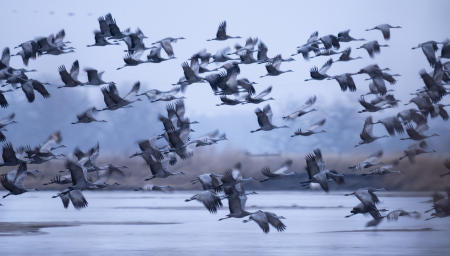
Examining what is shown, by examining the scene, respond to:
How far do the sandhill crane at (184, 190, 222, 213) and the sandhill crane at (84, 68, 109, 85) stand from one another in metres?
4.33

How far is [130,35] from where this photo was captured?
24.4 meters

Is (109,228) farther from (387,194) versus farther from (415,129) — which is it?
(387,194)

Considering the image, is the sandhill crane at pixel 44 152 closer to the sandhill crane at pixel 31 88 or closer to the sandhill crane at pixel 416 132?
the sandhill crane at pixel 31 88

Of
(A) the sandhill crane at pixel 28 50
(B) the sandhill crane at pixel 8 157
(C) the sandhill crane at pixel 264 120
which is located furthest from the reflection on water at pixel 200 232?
(A) the sandhill crane at pixel 28 50

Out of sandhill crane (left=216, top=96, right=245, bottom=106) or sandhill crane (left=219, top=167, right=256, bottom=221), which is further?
sandhill crane (left=216, top=96, right=245, bottom=106)

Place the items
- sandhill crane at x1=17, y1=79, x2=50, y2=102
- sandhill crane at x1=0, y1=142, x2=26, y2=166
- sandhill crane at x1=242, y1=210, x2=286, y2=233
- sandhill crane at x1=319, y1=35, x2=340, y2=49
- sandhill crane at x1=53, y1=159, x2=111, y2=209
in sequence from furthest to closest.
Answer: sandhill crane at x1=319, y1=35, x2=340, y2=49, sandhill crane at x1=17, y1=79, x2=50, y2=102, sandhill crane at x1=0, y1=142, x2=26, y2=166, sandhill crane at x1=53, y1=159, x2=111, y2=209, sandhill crane at x1=242, y1=210, x2=286, y2=233

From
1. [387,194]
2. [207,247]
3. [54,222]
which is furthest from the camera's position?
[387,194]

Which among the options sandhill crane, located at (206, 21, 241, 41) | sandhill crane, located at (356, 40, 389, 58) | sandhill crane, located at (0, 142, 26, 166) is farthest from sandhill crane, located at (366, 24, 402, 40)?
sandhill crane, located at (0, 142, 26, 166)

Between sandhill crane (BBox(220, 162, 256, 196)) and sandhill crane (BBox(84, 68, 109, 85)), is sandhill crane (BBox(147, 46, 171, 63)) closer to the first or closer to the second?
sandhill crane (BBox(84, 68, 109, 85))

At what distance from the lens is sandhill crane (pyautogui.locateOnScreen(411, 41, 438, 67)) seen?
79.7ft

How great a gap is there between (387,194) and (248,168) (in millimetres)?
4274

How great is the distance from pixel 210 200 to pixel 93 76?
485cm

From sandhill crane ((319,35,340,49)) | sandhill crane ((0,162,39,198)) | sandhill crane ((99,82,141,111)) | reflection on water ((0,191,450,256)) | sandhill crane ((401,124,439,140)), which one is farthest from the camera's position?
sandhill crane ((401,124,439,140))

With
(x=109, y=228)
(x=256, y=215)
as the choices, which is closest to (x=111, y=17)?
(x=109, y=228)
